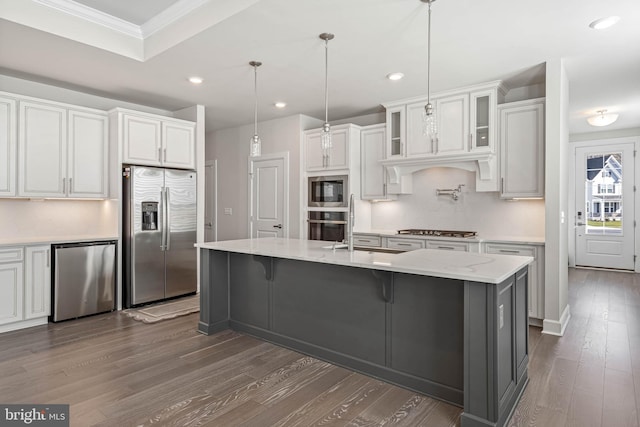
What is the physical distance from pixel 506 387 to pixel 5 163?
4831 millimetres

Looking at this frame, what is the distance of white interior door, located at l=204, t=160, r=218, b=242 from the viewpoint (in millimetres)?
6992

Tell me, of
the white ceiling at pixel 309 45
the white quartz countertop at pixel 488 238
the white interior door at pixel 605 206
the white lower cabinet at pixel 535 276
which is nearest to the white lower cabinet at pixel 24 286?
the white ceiling at pixel 309 45

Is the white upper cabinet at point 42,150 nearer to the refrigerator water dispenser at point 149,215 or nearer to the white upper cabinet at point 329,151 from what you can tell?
the refrigerator water dispenser at point 149,215

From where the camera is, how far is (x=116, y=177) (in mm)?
4465

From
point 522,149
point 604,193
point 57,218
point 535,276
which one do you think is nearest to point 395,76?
point 522,149

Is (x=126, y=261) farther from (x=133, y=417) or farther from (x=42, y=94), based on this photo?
(x=133, y=417)

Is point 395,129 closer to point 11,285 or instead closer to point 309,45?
point 309,45

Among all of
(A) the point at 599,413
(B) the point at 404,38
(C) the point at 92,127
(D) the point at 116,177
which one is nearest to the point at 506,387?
(A) the point at 599,413

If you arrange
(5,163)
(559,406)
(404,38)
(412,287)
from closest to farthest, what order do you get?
(559,406), (412,287), (404,38), (5,163)

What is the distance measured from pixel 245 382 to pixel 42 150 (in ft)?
11.2

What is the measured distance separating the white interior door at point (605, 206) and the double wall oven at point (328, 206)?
515 centimetres

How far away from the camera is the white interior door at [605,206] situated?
691 cm

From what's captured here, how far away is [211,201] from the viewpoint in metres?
7.08

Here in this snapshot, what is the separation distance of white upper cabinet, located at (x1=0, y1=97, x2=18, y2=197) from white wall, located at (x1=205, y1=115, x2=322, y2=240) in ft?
10.3
